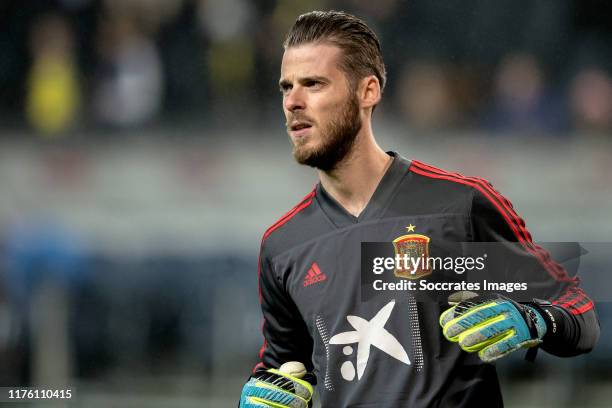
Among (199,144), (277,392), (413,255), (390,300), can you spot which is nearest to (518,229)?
(413,255)

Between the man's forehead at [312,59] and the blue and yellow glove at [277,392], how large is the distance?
3.36 feet

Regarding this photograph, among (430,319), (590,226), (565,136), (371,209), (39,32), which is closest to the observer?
(430,319)

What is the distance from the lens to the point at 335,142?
3256 millimetres

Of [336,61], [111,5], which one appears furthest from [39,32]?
[336,61]

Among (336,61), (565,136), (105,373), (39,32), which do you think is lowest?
(105,373)

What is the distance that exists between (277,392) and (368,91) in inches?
42.2

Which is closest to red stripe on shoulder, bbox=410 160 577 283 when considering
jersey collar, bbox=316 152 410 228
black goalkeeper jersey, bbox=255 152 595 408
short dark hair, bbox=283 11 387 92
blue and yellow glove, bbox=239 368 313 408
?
black goalkeeper jersey, bbox=255 152 595 408

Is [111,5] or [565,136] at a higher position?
[111,5]

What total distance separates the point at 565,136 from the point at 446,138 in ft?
3.28

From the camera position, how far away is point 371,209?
10.8 feet

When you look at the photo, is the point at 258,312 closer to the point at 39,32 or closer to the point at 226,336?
the point at 226,336

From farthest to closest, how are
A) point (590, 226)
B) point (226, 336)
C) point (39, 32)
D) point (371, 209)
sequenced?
point (39, 32), point (590, 226), point (226, 336), point (371, 209)

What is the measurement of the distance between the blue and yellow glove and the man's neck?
0.60 meters

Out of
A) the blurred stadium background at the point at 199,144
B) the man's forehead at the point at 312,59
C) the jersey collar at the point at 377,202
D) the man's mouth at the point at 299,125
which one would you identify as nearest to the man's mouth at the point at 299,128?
the man's mouth at the point at 299,125
